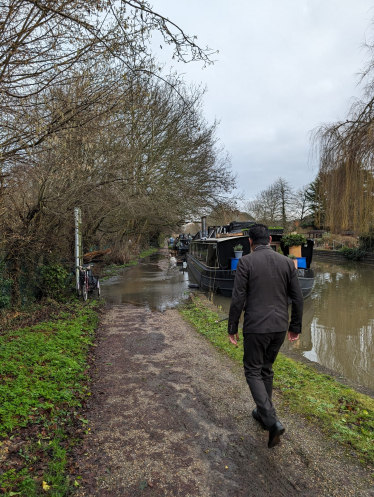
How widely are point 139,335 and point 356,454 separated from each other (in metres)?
4.46

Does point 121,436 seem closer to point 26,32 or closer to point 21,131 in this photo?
point 21,131

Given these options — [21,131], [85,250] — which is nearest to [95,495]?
[21,131]

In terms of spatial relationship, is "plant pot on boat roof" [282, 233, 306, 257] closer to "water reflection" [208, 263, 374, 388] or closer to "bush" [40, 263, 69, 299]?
"water reflection" [208, 263, 374, 388]

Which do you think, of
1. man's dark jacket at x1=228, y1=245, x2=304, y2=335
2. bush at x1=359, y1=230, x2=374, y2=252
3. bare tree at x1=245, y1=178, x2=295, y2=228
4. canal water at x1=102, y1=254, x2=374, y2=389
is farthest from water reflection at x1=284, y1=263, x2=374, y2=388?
bare tree at x1=245, y1=178, x2=295, y2=228

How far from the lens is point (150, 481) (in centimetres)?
234

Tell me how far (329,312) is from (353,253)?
20717 mm

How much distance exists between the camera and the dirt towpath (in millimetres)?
2301

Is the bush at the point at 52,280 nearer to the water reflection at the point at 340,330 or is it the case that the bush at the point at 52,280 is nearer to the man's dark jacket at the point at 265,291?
the water reflection at the point at 340,330

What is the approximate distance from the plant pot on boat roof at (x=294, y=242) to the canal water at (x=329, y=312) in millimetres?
1905

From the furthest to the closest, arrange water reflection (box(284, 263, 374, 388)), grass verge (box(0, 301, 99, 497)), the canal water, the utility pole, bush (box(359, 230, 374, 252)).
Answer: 1. bush (box(359, 230, 374, 252))
2. the utility pole
3. the canal water
4. water reflection (box(284, 263, 374, 388))
5. grass verge (box(0, 301, 99, 497))

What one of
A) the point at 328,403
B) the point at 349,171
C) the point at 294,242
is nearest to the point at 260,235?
the point at 328,403

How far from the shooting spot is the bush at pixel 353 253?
28375mm

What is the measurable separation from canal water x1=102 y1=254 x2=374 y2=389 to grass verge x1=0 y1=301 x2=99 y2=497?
4374 mm

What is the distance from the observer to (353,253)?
29.2 metres
